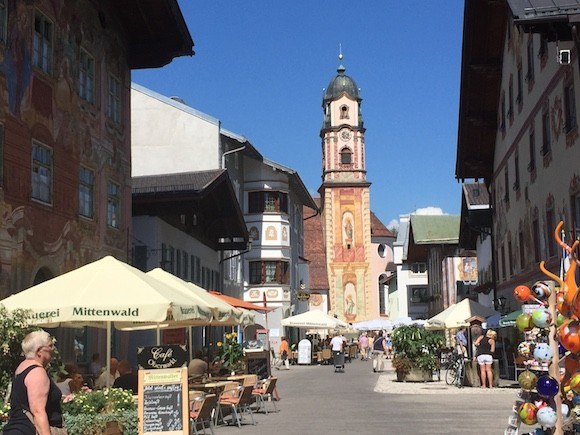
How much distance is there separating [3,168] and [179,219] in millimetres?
15204

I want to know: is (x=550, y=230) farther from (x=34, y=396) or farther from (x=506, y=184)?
(x=34, y=396)

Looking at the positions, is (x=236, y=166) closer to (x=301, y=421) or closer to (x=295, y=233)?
(x=295, y=233)

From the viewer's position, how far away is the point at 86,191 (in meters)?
22.6

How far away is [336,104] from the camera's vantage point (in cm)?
9662

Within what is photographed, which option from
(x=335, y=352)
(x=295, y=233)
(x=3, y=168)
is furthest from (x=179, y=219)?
(x=295, y=233)

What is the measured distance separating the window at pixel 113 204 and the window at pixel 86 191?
135 centimetres

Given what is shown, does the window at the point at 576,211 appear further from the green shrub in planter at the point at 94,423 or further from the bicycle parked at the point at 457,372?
the green shrub in planter at the point at 94,423

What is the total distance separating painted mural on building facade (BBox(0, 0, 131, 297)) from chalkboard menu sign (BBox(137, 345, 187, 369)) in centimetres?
587

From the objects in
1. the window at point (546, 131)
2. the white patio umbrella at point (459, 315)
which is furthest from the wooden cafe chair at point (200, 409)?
the white patio umbrella at point (459, 315)

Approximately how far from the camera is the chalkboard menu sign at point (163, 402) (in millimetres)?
11906

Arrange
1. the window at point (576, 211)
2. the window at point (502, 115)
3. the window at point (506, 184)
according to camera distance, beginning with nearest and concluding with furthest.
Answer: the window at point (576, 211) → the window at point (506, 184) → the window at point (502, 115)

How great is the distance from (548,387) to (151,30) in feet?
61.3

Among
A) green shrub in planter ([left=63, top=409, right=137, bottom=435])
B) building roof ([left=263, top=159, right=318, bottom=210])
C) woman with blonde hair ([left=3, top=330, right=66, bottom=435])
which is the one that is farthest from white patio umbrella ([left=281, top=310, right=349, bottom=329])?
woman with blonde hair ([left=3, top=330, right=66, bottom=435])

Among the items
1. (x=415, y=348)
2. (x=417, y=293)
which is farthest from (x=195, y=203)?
(x=417, y=293)
